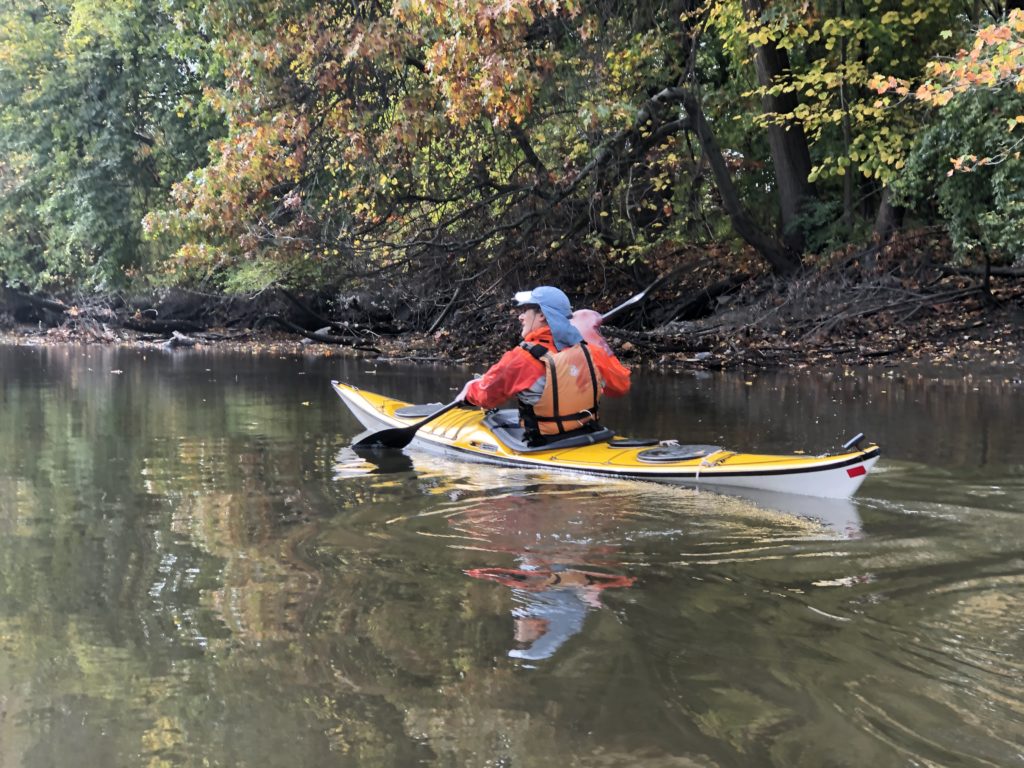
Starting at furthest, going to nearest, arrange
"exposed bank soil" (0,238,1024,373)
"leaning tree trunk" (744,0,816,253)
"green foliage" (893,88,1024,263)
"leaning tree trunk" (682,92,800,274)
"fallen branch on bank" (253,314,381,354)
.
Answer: "fallen branch on bank" (253,314,381,354), "leaning tree trunk" (744,0,816,253), "exposed bank soil" (0,238,1024,373), "leaning tree trunk" (682,92,800,274), "green foliage" (893,88,1024,263)

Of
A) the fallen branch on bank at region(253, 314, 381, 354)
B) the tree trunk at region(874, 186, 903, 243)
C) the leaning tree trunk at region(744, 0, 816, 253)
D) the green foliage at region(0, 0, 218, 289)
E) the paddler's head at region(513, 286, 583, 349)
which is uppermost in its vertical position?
the green foliage at region(0, 0, 218, 289)

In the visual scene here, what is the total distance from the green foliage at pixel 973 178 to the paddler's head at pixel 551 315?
5.56 m

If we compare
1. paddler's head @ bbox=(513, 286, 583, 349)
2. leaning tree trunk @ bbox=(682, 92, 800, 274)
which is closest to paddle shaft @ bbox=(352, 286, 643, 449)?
paddler's head @ bbox=(513, 286, 583, 349)

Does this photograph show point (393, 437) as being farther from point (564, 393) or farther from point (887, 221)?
point (887, 221)

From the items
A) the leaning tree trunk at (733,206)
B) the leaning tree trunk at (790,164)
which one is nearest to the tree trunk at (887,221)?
the leaning tree trunk at (790,164)

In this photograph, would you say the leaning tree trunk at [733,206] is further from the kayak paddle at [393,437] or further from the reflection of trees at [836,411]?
the kayak paddle at [393,437]

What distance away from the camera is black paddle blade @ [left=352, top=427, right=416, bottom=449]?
771 centimetres

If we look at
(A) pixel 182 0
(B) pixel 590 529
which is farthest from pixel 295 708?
(A) pixel 182 0

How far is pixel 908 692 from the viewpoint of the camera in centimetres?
299

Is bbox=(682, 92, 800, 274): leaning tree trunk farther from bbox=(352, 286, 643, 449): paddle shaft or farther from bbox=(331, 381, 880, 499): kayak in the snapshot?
bbox=(352, 286, 643, 449): paddle shaft

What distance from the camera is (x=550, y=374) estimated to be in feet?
21.4

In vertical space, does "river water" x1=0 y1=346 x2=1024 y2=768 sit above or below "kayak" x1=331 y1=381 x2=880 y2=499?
below

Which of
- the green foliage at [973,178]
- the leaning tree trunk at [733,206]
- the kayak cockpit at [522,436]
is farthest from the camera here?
the leaning tree trunk at [733,206]

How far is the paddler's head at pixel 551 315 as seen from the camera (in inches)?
258
